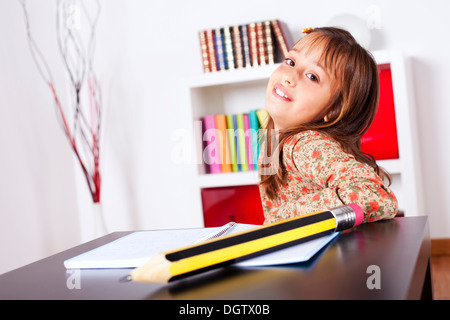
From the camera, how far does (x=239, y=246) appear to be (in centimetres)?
47

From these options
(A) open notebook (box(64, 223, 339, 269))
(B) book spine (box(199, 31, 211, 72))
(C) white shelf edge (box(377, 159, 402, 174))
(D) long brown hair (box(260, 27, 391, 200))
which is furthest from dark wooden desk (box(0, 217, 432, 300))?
(B) book spine (box(199, 31, 211, 72))

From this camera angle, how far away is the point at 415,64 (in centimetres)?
243

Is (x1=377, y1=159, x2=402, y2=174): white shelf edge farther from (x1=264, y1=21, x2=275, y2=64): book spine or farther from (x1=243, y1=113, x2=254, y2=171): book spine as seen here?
(x1=264, y1=21, x2=275, y2=64): book spine

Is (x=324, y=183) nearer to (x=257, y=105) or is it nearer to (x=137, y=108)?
(x=257, y=105)

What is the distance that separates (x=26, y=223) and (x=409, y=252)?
226cm

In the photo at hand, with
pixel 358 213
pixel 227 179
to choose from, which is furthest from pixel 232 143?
pixel 358 213

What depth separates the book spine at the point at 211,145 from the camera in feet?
7.80

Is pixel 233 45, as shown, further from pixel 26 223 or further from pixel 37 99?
pixel 26 223

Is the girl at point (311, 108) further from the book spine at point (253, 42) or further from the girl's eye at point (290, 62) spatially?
the book spine at point (253, 42)

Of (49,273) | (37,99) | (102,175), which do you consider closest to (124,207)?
(102,175)

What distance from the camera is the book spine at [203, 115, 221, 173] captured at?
2379mm

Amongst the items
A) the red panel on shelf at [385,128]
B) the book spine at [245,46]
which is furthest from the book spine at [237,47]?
the red panel on shelf at [385,128]

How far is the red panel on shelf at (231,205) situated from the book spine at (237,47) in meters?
0.55

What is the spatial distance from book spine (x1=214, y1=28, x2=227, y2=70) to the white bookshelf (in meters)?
0.05
